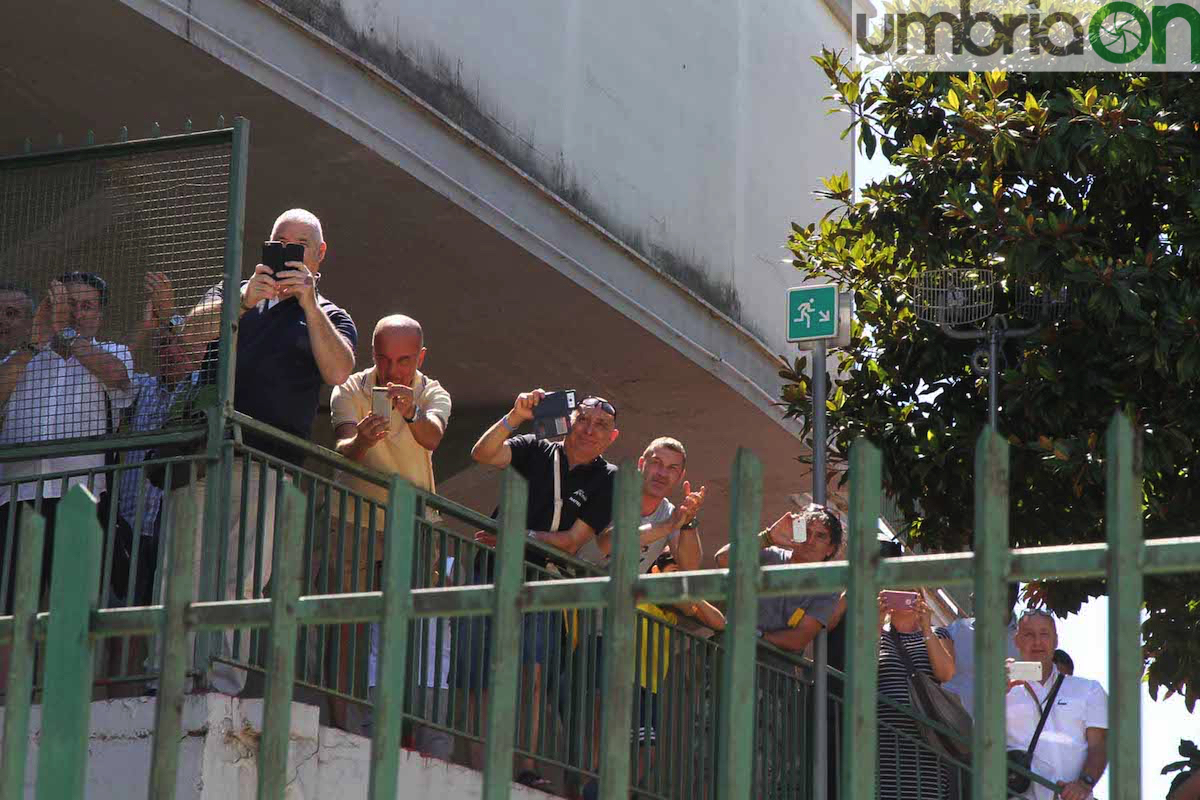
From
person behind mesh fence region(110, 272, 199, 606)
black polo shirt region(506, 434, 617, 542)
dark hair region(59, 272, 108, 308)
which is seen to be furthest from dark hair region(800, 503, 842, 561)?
dark hair region(59, 272, 108, 308)

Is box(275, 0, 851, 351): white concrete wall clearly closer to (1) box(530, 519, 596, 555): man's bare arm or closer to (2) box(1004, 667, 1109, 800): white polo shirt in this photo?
(1) box(530, 519, 596, 555): man's bare arm

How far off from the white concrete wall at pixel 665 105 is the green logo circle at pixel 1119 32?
323cm

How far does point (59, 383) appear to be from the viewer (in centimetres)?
684

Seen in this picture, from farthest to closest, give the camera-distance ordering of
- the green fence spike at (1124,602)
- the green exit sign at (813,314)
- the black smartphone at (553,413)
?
1. the green exit sign at (813,314)
2. the black smartphone at (553,413)
3. the green fence spike at (1124,602)

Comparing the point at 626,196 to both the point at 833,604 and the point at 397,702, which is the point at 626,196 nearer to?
the point at 833,604

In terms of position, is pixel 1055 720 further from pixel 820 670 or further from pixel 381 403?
pixel 381 403

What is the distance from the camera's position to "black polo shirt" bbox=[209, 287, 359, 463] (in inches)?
273

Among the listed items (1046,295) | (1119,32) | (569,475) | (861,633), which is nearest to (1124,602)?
(861,633)

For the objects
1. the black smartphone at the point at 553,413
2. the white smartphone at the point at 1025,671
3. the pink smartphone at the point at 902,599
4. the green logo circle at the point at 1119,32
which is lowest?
the white smartphone at the point at 1025,671

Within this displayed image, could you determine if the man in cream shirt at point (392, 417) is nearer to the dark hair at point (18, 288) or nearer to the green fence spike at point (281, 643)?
the dark hair at point (18, 288)

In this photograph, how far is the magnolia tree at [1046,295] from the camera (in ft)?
32.7

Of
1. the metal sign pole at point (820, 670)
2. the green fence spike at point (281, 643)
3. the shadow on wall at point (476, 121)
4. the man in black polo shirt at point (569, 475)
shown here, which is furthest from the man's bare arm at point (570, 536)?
the green fence spike at point (281, 643)

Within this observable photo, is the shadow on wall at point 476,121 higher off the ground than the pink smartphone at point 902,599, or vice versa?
the shadow on wall at point 476,121

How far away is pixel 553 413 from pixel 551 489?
40cm
